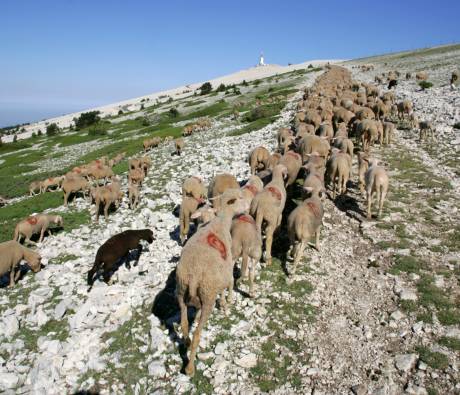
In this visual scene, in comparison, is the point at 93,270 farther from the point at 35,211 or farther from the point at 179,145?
the point at 179,145

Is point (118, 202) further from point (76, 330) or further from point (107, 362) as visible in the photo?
point (107, 362)

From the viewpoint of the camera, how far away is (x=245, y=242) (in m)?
9.49

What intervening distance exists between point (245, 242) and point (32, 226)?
31.8 feet

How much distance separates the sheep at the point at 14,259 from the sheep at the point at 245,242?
667cm

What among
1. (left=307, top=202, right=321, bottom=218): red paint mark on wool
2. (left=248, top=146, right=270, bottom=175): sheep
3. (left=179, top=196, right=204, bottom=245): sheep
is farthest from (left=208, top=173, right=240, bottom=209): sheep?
(left=248, top=146, right=270, bottom=175): sheep

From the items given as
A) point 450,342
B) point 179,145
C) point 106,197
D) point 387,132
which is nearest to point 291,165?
point 106,197

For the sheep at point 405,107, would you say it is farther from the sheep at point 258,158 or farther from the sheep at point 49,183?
the sheep at point 49,183

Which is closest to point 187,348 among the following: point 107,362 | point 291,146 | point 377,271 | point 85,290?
point 107,362

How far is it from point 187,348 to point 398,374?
4.09 metres

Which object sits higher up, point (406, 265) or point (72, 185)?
point (72, 185)

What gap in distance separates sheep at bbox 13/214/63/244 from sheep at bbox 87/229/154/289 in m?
5.16

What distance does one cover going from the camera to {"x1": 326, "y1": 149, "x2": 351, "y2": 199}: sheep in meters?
15.3

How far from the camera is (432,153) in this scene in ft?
71.6

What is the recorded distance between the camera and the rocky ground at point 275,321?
7391mm
